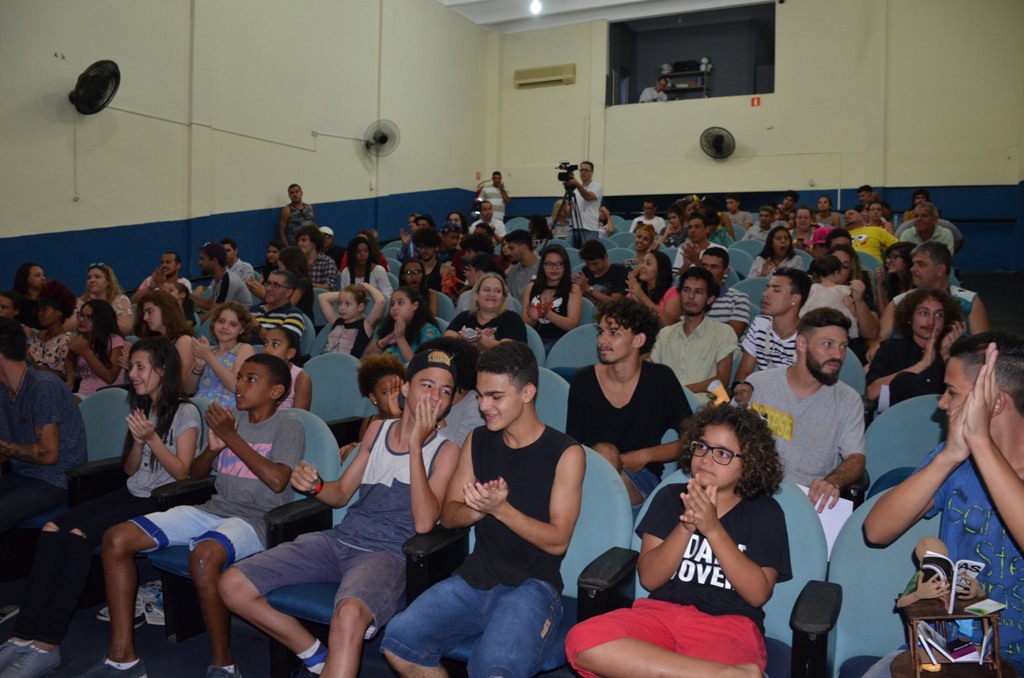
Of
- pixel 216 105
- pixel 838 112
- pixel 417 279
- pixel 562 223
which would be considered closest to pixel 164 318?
pixel 417 279

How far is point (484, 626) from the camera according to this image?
2271 mm

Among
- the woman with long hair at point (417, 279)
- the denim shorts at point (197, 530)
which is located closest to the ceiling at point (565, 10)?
the woman with long hair at point (417, 279)

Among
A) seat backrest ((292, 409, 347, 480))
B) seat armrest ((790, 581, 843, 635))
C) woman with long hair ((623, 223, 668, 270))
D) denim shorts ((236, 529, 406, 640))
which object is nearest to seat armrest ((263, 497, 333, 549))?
denim shorts ((236, 529, 406, 640))

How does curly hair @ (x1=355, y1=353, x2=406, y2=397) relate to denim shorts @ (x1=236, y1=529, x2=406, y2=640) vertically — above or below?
above

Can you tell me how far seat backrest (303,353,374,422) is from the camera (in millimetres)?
4039

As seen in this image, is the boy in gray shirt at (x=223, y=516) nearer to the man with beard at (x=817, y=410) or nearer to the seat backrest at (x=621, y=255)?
the man with beard at (x=817, y=410)

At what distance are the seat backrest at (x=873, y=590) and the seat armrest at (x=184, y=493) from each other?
2.11m

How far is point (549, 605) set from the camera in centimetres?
225

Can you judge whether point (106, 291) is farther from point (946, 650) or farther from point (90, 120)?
point (946, 650)

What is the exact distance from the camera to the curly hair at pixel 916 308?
140 inches

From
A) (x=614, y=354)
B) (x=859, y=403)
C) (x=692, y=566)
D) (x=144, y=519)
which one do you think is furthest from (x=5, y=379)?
(x=859, y=403)

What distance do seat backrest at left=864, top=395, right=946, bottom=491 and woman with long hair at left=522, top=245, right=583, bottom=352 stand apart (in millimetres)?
2383

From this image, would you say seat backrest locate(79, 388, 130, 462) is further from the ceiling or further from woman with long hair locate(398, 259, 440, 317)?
the ceiling

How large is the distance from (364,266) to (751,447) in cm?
480
